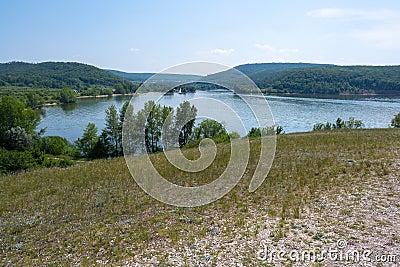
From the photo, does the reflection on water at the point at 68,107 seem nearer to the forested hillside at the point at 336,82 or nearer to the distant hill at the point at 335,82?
the distant hill at the point at 335,82

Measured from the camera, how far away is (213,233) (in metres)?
7.23

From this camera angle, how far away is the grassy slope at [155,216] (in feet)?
21.4

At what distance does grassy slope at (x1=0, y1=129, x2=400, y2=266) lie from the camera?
21.4ft

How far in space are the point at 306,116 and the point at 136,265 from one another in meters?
67.1

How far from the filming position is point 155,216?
859 cm

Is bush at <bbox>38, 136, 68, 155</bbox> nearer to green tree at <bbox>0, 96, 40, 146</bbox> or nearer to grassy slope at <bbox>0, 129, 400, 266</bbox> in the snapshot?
green tree at <bbox>0, 96, 40, 146</bbox>

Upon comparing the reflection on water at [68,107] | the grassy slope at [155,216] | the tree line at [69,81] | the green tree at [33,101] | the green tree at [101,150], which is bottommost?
the green tree at [101,150]

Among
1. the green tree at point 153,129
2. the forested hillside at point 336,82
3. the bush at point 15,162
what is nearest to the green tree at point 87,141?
the green tree at point 153,129

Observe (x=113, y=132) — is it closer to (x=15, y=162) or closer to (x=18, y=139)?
(x=18, y=139)

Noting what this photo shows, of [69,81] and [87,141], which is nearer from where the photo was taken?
[87,141]

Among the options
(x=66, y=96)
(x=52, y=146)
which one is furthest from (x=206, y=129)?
(x=66, y=96)
